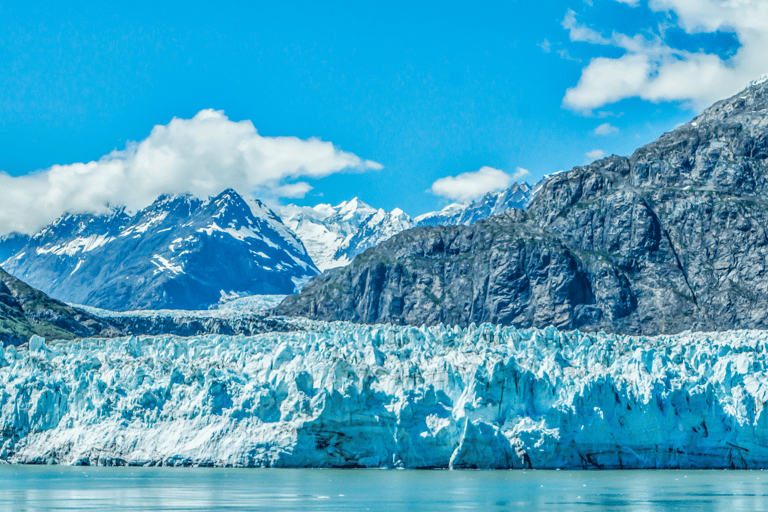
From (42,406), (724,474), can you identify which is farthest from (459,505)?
(42,406)

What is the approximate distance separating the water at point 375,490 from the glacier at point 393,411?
66.1 inches

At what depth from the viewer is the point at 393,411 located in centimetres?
7062

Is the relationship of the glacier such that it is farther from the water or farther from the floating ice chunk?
the floating ice chunk

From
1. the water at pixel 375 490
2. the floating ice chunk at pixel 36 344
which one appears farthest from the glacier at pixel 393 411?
the floating ice chunk at pixel 36 344

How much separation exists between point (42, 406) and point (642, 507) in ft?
162

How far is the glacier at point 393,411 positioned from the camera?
70562 mm

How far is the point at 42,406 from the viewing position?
252ft

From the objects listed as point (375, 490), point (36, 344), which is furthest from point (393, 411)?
point (36, 344)

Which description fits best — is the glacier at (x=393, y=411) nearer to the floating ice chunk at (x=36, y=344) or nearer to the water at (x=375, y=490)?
the water at (x=375, y=490)

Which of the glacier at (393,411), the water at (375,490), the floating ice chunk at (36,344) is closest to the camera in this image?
the water at (375,490)

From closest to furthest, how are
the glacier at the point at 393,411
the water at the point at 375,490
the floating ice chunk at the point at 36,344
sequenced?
1. the water at the point at 375,490
2. the glacier at the point at 393,411
3. the floating ice chunk at the point at 36,344

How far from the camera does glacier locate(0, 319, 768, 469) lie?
70562 millimetres

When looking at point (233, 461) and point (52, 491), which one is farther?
point (233, 461)

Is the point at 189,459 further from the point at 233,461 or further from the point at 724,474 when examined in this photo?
the point at 724,474
